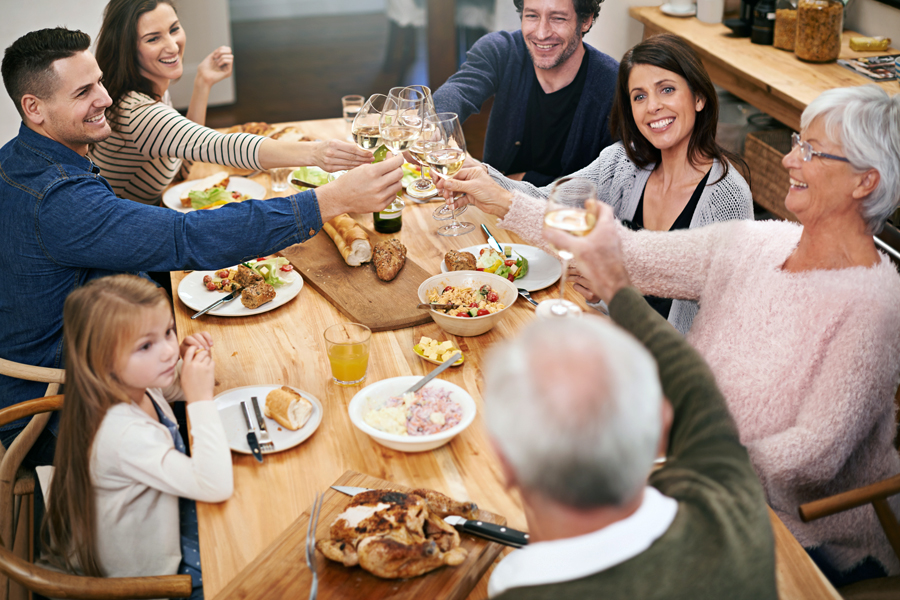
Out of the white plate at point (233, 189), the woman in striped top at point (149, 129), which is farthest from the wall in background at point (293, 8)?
the white plate at point (233, 189)

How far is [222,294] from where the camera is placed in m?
2.00

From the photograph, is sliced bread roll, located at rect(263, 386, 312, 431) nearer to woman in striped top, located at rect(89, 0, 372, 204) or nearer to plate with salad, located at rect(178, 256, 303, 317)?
plate with salad, located at rect(178, 256, 303, 317)

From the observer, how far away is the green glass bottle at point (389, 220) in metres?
2.32

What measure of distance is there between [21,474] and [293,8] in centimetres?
716

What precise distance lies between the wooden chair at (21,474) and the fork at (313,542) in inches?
32.5

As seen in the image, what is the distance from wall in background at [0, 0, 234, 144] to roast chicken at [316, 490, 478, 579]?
3733 mm

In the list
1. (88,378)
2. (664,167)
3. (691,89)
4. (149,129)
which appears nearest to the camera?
(88,378)

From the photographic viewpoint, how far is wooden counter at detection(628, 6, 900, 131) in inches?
134

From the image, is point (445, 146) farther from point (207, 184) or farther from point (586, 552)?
point (586, 552)

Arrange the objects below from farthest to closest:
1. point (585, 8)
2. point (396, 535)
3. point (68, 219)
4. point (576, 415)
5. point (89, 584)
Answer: point (585, 8) → point (68, 219) → point (89, 584) → point (396, 535) → point (576, 415)

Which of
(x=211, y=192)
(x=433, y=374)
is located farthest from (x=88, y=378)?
(x=211, y=192)

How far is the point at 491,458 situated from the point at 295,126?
2205mm

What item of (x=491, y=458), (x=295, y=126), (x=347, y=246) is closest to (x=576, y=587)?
(x=491, y=458)

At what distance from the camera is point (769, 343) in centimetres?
164
